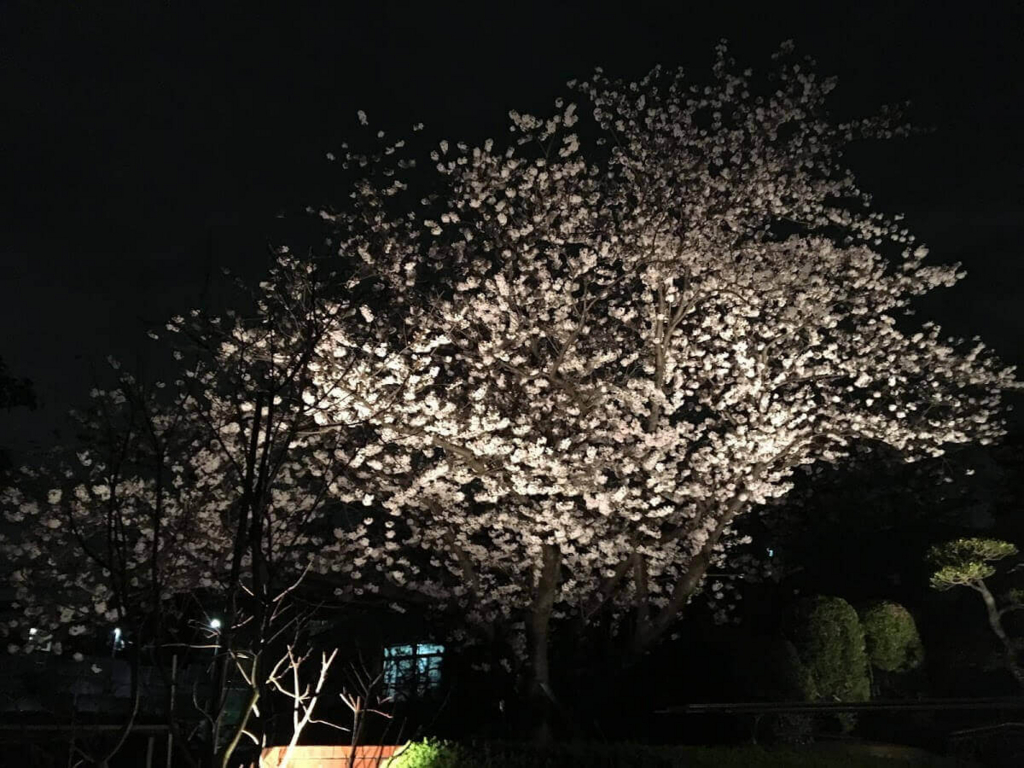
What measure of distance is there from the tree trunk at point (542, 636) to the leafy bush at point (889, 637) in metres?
5.24

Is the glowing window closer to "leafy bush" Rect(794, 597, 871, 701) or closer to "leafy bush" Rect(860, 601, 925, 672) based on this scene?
"leafy bush" Rect(794, 597, 871, 701)

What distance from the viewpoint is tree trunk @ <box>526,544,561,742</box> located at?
1241 centimetres

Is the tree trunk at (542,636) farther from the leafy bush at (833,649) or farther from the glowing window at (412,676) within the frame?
the leafy bush at (833,649)

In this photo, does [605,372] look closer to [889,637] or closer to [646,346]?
Result: [646,346]

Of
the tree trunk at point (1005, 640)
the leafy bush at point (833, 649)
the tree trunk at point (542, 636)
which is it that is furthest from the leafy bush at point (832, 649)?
the tree trunk at point (542, 636)

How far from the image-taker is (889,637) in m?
14.9

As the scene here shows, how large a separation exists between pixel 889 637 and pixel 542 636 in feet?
18.8

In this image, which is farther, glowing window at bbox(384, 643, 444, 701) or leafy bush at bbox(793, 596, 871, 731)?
glowing window at bbox(384, 643, 444, 701)

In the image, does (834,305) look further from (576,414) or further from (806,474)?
(806,474)

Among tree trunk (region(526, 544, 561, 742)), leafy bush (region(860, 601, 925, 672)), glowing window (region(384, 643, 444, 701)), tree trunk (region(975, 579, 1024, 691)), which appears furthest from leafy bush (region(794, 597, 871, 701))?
glowing window (region(384, 643, 444, 701))

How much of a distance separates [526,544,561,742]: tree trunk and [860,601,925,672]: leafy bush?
5.24 m

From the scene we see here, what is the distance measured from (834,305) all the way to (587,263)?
362 centimetres

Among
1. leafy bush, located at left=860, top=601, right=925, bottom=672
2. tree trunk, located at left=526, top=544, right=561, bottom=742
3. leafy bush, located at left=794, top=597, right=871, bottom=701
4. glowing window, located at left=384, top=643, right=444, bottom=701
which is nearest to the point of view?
tree trunk, located at left=526, top=544, right=561, bottom=742

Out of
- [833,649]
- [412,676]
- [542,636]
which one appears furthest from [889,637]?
[412,676]
